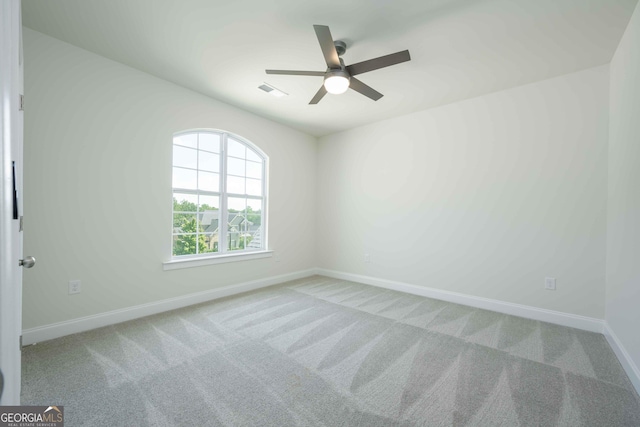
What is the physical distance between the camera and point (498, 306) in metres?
3.18

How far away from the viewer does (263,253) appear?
13.7ft

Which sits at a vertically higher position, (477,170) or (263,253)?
(477,170)

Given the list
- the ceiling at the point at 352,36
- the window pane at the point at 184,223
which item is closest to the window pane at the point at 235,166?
the window pane at the point at 184,223

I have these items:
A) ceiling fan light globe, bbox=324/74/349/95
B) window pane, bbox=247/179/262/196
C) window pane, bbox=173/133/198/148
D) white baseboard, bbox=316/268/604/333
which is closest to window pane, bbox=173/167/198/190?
window pane, bbox=173/133/198/148

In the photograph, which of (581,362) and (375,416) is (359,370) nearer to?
(375,416)

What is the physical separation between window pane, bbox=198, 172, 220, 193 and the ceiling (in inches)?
44.5

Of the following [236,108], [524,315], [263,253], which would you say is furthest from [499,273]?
[236,108]

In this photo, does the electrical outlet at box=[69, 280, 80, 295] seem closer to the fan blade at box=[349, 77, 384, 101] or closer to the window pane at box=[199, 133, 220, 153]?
the window pane at box=[199, 133, 220, 153]

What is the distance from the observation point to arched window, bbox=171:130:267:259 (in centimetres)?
337

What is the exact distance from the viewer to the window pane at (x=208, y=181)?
11.6ft

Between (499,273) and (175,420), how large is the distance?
3.49 metres

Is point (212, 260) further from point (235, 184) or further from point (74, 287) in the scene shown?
point (74, 287)

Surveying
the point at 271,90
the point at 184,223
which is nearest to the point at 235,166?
the point at 184,223

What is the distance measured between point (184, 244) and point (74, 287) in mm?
1105
